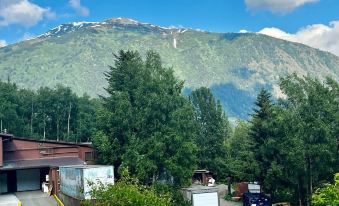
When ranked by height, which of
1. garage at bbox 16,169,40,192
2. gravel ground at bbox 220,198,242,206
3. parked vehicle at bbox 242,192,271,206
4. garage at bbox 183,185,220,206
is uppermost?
garage at bbox 16,169,40,192

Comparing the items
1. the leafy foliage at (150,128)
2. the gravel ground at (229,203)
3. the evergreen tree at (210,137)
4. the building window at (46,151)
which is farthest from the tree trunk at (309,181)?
the building window at (46,151)

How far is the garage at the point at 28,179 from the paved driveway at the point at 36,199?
344cm

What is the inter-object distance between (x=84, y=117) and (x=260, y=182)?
50640 millimetres

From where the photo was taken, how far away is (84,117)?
313 ft

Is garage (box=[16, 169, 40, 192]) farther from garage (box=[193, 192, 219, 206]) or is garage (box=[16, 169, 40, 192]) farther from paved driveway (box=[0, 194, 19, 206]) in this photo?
garage (box=[193, 192, 219, 206])

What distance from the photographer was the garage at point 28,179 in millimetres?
55353

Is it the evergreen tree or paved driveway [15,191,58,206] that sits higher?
the evergreen tree

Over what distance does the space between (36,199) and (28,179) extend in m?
9.75

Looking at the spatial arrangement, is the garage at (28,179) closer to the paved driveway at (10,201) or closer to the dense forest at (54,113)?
the paved driveway at (10,201)

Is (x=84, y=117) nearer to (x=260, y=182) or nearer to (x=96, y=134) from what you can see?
(x=96, y=134)

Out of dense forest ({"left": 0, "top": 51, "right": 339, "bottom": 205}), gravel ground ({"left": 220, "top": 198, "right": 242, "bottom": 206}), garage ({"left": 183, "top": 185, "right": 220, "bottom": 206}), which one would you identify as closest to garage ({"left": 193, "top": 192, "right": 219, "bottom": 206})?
garage ({"left": 183, "top": 185, "right": 220, "bottom": 206})

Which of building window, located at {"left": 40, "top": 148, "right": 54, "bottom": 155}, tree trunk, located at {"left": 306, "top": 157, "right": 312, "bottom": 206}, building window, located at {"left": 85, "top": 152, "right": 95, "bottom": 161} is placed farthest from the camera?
building window, located at {"left": 85, "top": 152, "right": 95, "bottom": 161}

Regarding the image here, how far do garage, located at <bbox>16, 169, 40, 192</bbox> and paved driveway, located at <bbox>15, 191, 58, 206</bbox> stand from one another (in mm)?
3437

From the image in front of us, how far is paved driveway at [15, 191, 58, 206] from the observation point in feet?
146
